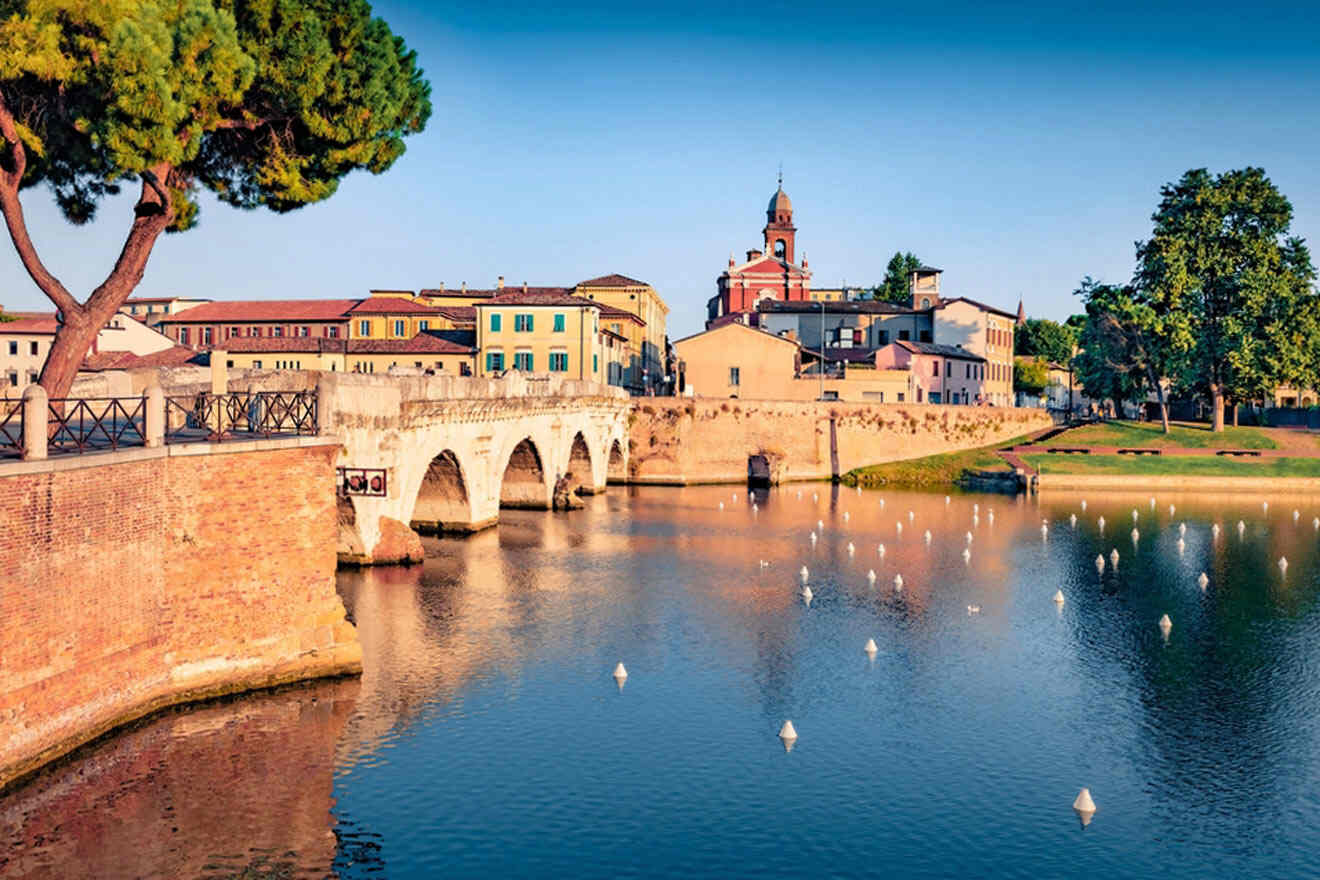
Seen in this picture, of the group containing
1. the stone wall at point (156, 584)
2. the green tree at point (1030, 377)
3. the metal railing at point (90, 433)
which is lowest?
the stone wall at point (156, 584)

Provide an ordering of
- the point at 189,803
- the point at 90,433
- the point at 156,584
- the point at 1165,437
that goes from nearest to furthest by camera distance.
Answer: the point at 189,803, the point at 90,433, the point at 156,584, the point at 1165,437

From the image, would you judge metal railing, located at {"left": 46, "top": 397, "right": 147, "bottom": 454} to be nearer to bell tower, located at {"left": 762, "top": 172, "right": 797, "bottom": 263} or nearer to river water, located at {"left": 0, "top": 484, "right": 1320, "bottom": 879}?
river water, located at {"left": 0, "top": 484, "right": 1320, "bottom": 879}

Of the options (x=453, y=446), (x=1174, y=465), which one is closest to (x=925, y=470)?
(x=1174, y=465)

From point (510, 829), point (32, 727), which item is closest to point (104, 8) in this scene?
point (32, 727)

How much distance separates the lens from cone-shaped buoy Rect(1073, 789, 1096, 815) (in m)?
26.8

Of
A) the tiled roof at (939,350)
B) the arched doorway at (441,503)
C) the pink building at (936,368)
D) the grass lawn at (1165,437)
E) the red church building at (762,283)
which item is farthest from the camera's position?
the red church building at (762,283)

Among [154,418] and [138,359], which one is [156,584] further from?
[138,359]

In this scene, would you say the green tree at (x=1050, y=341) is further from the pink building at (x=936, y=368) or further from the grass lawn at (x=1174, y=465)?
the grass lawn at (x=1174, y=465)

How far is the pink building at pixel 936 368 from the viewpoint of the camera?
12450 cm

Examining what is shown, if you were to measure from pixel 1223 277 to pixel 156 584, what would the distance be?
103458mm

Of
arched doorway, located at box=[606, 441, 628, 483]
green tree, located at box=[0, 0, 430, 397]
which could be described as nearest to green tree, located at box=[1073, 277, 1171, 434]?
arched doorway, located at box=[606, 441, 628, 483]

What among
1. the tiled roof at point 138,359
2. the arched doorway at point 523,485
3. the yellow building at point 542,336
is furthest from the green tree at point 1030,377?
the tiled roof at point 138,359

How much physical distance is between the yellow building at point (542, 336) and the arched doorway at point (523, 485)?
26903 millimetres

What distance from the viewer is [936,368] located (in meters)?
128
